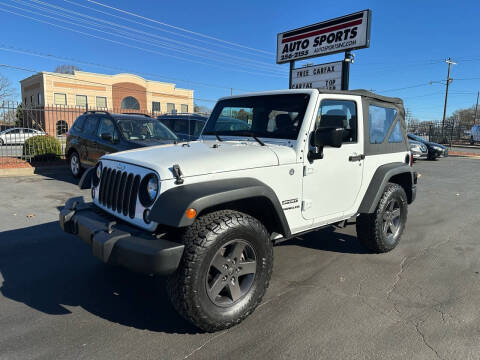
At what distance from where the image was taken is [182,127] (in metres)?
11.0

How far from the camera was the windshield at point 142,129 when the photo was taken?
791cm

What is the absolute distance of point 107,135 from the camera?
7676 millimetres

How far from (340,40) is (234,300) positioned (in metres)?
9.48

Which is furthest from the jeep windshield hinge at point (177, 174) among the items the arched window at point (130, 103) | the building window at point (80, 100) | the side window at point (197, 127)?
the arched window at point (130, 103)

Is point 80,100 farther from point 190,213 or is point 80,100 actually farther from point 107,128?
point 190,213

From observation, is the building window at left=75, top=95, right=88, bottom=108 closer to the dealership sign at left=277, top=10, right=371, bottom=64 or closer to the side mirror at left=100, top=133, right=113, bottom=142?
the dealership sign at left=277, top=10, right=371, bottom=64

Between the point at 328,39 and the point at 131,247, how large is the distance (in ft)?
32.9

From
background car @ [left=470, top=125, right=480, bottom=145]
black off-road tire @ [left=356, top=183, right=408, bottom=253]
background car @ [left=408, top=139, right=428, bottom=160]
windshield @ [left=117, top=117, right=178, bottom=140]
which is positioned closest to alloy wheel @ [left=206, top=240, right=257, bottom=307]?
black off-road tire @ [left=356, top=183, right=408, bottom=253]

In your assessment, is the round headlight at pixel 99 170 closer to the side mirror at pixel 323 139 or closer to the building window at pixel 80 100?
the side mirror at pixel 323 139

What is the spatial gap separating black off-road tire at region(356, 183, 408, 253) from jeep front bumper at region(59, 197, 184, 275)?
102 inches

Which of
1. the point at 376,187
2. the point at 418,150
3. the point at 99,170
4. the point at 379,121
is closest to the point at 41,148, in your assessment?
the point at 99,170

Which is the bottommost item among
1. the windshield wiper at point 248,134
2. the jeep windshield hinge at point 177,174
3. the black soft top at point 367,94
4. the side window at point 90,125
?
the jeep windshield hinge at point 177,174

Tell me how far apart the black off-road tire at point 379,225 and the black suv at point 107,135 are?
4.80m

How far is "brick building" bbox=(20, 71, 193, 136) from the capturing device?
4125cm
